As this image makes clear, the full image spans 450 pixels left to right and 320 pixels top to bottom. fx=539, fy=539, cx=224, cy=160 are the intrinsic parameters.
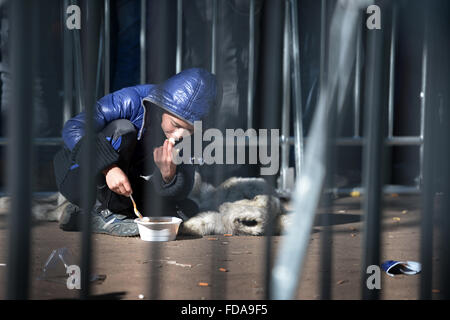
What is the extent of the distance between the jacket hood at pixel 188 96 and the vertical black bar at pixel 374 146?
1356 millimetres

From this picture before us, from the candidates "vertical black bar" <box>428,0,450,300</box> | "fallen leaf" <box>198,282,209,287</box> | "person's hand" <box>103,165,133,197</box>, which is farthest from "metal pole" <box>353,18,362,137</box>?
"vertical black bar" <box>428,0,450,300</box>

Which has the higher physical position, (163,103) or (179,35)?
(179,35)

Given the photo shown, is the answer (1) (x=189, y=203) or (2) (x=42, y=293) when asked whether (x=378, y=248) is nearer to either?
(2) (x=42, y=293)

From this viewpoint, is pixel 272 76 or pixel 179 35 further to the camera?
pixel 179 35

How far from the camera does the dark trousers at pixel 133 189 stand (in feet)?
7.68

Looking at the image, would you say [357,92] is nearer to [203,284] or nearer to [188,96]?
[188,96]

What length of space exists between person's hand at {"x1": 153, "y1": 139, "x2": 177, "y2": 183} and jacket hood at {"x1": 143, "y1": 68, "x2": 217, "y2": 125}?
15cm

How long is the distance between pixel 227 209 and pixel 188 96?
0.59m

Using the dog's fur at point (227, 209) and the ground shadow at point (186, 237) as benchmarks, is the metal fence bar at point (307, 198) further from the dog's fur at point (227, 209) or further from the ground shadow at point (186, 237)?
the ground shadow at point (186, 237)

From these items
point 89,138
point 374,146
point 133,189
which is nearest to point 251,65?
point 133,189

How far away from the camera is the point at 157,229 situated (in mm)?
2199
